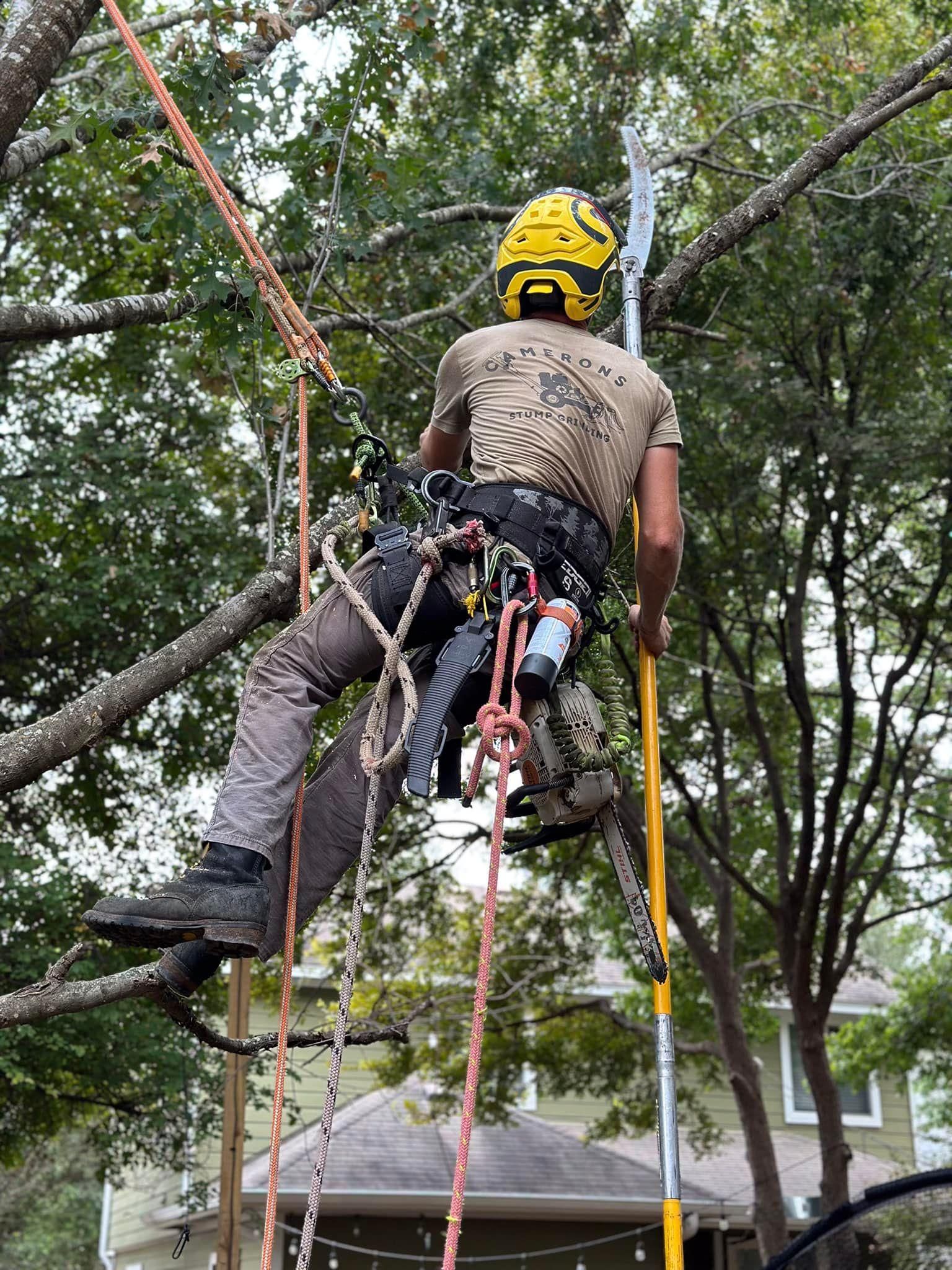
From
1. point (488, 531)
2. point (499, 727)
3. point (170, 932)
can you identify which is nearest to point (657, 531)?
point (488, 531)

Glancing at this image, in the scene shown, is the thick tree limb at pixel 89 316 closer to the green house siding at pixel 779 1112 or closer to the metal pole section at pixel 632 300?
the metal pole section at pixel 632 300

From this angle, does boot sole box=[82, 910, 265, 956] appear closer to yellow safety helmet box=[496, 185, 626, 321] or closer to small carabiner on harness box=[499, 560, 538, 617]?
small carabiner on harness box=[499, 560, 538, 617]

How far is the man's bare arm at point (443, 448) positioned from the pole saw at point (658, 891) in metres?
0.54

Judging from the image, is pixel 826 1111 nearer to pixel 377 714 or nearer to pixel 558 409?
pixel 558 409

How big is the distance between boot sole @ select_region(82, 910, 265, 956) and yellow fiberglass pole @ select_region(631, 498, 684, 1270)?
1047 millimetres

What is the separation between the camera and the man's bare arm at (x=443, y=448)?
4.06m

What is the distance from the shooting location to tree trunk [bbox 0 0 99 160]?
4234mm

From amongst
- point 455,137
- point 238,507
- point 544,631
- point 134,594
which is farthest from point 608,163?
point 544,631

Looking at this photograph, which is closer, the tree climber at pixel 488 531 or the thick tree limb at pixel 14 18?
the tree climber at pixel 488 531

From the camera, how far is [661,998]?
11.8ft

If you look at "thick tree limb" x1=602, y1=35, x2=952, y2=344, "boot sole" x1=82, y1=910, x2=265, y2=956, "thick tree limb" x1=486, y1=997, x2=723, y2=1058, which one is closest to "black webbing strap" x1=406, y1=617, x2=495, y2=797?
"boot sole" x1=82, y1=910, x2=265, y2=956

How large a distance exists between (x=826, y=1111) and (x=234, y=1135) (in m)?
5.86

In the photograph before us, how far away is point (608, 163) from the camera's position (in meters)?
11.0

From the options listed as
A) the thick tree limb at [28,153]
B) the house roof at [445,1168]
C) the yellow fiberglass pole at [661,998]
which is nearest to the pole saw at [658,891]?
the yellow fiberglass pole at [661,998]
